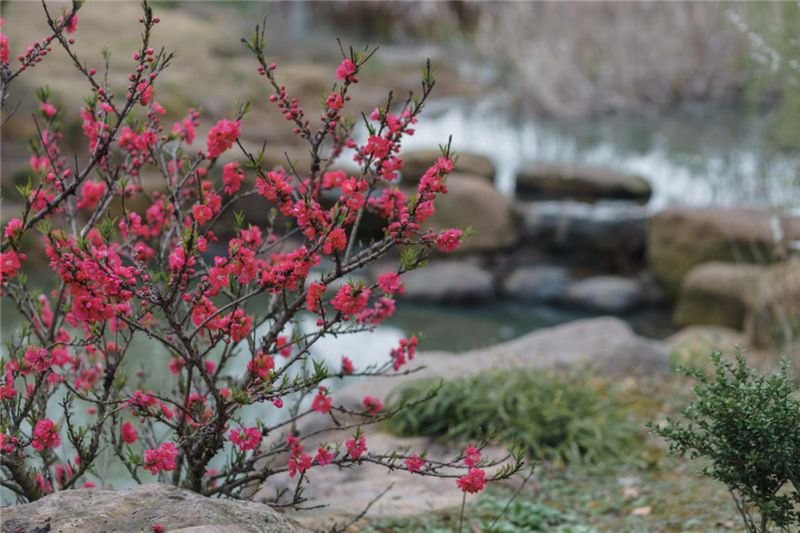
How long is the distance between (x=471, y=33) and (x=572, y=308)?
13431 mm

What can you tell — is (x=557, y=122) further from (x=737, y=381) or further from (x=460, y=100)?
(x=737, y=381)

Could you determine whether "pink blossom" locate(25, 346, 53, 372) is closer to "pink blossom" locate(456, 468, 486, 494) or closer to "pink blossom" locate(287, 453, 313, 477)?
"pink blossom" locate(287, 453, 313, 477)

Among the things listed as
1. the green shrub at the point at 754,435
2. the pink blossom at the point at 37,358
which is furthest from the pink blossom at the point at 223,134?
the green shrub at the point at 754,435

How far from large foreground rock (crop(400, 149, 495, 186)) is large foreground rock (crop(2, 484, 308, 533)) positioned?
28.1 feet

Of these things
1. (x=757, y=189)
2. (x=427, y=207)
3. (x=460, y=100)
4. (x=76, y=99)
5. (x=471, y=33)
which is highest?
(x=471, y=33)

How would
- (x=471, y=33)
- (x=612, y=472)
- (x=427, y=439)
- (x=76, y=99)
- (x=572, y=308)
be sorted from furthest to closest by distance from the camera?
1. (x=471, y=33)
2. (x=76, y=99)
3. (x=572, y=308)
4. (x=427, y=439)
5. (x=612, y=472)

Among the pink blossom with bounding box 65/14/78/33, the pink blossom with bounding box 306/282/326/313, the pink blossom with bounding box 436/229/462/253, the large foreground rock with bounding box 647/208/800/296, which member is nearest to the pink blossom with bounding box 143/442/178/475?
the pink blossom with bounding box 306/282/326/313

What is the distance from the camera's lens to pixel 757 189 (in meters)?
9.84

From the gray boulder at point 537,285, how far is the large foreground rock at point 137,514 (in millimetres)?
7250

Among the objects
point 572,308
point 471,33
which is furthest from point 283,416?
point 471,33

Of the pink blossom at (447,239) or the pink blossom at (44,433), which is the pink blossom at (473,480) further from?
the pink blossom at (44,433)

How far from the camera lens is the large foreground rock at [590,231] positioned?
9438 mm

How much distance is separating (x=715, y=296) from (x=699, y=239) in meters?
1.03

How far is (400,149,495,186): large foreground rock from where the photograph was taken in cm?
1055
